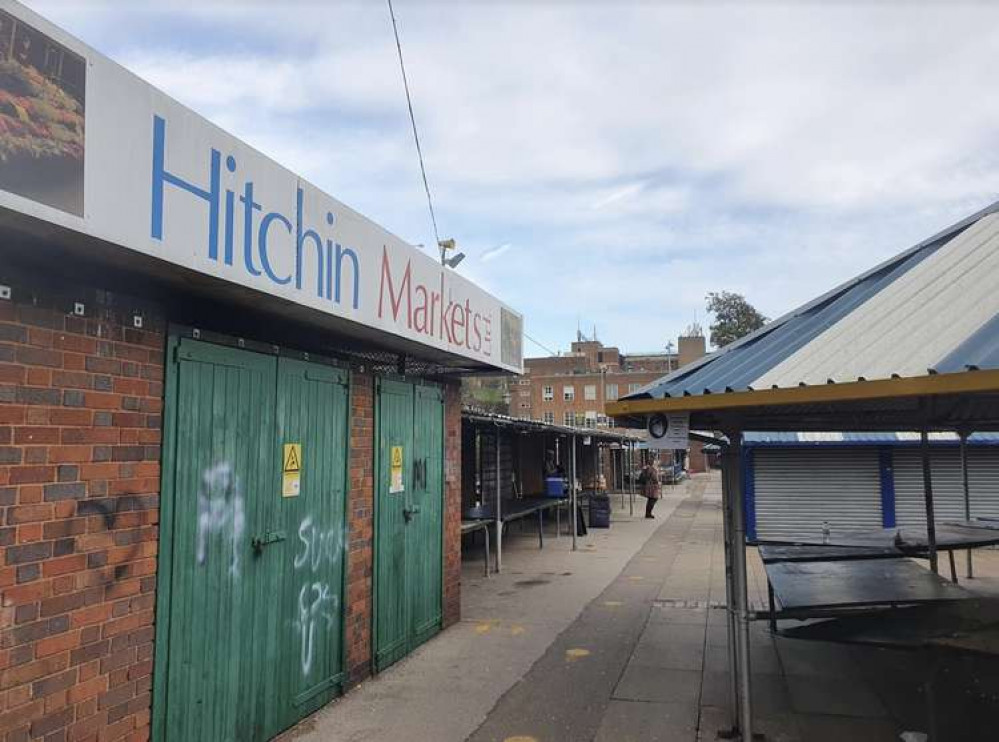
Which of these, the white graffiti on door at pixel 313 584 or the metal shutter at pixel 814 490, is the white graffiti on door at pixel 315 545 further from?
the metal shutter at pixel 814 490

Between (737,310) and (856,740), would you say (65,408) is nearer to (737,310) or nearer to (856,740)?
(856,740)

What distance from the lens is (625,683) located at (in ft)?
19.6

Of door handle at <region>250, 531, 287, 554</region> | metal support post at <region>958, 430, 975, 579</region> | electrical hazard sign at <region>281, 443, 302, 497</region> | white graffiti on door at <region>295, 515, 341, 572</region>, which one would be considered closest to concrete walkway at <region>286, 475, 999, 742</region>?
white graffiti on door at <region>295, 515, 341, 572</region>

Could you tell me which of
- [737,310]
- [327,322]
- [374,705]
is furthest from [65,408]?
[737,310]

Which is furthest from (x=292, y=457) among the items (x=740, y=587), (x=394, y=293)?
(x=740, y=587)

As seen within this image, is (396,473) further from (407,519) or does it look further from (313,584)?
(313,584)

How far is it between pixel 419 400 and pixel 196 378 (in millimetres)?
3028

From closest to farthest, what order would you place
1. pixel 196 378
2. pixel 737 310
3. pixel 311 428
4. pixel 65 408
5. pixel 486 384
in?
pixel 65 408, pixel 196 378, pixel 311 428, pixel 737 310, pixel 486 384

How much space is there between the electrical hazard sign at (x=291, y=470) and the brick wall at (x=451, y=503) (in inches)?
105

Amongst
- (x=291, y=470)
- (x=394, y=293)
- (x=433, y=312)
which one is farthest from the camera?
(x=433, y=312)

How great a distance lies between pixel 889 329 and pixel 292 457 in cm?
386

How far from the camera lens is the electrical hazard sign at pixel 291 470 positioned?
15.9 ft

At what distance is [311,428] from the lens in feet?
17.0

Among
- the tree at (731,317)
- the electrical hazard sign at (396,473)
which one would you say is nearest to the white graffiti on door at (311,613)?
the electrical hazard sign at (396,473)
